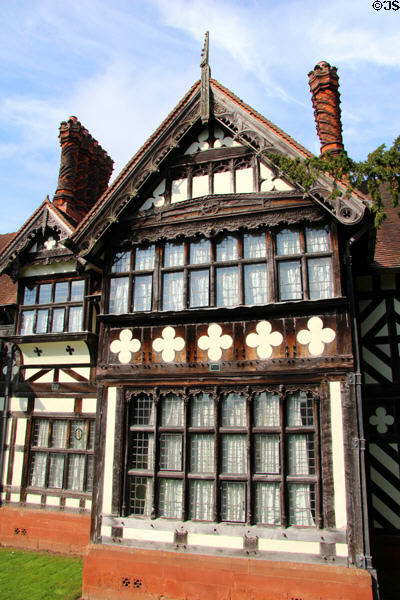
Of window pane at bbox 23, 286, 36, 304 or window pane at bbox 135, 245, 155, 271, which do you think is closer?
window pane at bbox 135, 245, 155, 271

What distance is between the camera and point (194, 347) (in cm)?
1030

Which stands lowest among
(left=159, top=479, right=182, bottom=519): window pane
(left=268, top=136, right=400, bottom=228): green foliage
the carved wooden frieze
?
(left=159, top=479, right=182, bottom=519): window pane

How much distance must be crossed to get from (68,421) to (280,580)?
728 centimetres

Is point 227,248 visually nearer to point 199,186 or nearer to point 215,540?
point 199,186

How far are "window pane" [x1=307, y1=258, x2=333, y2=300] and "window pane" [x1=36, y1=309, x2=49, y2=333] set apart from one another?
810 centimetres

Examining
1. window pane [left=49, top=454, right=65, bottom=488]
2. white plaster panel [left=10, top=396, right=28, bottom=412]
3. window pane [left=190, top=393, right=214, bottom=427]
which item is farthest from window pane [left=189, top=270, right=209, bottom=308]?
white plaster panel [left=10, top=396, right=28, bottom=412]

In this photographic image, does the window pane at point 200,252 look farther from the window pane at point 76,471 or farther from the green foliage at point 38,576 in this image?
the green foliage at point 38,576

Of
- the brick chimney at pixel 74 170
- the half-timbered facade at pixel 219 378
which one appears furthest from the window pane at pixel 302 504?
the brick chimney at pixel 74 170

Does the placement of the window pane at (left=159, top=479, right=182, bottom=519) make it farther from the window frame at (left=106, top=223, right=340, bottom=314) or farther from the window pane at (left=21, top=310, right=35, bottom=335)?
the window pane at (left=21, top=310, right=35, bottom=335)

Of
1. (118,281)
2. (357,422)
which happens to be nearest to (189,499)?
(357,422)

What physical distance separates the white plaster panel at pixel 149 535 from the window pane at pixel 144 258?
231 inches

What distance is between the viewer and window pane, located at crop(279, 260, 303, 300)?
10003mm

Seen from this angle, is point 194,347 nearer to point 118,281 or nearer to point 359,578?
point 118,281

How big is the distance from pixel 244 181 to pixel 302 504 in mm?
7148
